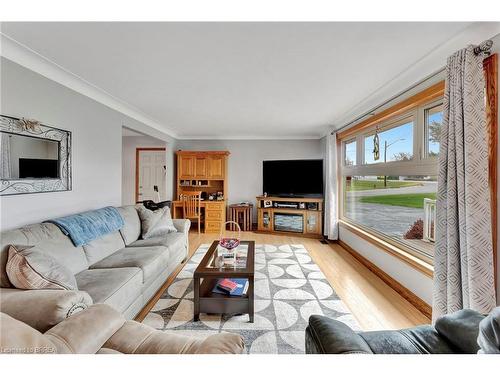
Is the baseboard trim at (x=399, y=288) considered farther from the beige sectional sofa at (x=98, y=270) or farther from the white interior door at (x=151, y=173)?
the white interior door at (x=151, y=173)

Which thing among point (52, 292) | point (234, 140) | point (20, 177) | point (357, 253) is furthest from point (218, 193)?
point (52, 292)

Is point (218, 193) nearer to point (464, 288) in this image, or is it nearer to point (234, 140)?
point (234, 140)

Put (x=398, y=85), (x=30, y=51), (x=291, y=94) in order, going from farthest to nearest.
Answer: (x=291, y=94), (x=398, y=85), (x=30, y=51)

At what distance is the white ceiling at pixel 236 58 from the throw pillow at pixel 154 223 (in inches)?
63.9

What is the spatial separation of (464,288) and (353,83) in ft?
7.13

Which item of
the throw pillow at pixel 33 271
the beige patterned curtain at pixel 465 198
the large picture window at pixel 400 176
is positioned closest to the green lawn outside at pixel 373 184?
the large picture window at pixel 400 176

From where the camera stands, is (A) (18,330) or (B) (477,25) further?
(B) (477,25)

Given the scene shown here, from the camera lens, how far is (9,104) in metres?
1.83

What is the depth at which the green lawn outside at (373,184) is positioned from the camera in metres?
2.77

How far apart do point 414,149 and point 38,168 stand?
3904 millimetres

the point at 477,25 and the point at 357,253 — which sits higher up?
the point at 477,25

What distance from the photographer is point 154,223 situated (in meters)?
3.15

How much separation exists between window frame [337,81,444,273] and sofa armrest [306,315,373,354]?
1840 mm

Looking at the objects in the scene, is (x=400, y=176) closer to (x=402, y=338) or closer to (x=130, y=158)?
(x=402, y=338)
